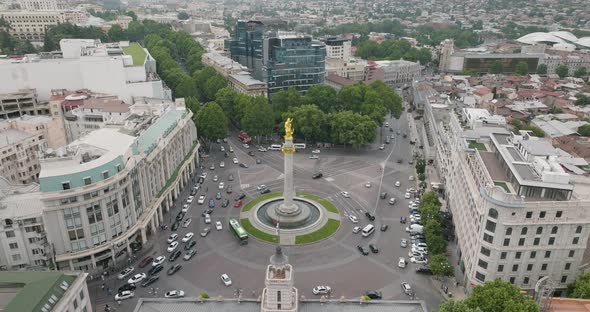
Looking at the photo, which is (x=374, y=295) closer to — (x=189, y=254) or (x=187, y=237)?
(x=189, y=254)

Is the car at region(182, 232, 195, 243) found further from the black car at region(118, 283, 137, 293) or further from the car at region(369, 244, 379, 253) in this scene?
the car at region(369, 244, 379, 253)

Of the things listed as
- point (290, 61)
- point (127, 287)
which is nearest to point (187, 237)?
point (127, 287)

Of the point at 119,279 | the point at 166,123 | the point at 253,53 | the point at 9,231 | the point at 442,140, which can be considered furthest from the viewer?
the point at 253,53

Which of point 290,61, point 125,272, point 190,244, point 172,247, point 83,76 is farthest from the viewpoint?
point 290,61

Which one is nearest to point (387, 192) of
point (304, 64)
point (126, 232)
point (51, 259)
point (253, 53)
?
point (126, 232)

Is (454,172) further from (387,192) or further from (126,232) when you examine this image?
(126,232)
